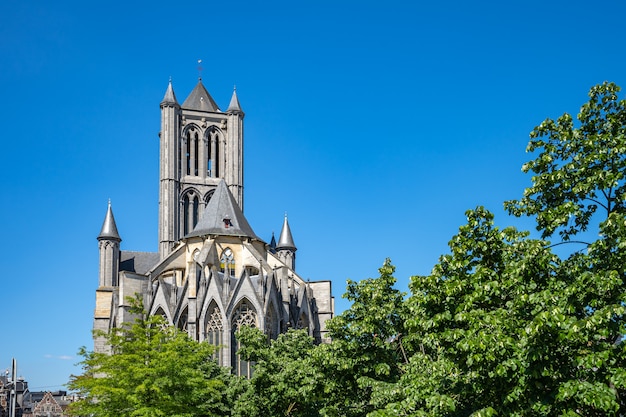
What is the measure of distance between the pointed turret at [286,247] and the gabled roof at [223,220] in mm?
12916

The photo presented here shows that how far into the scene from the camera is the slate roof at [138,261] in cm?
7721

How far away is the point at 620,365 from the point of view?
616 inches

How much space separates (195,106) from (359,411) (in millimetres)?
64953

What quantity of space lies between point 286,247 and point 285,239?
1.06 meters

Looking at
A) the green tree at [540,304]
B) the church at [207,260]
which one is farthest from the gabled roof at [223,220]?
the green tree at [540,304]

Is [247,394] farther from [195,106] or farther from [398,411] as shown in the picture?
[195,106]

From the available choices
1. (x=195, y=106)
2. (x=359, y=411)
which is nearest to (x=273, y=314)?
(x=359, y=411)

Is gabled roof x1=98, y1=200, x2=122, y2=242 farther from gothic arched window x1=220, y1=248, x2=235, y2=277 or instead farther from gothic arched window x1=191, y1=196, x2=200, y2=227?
gothic arched window x1=220, y1=248, x2=235, y2=277

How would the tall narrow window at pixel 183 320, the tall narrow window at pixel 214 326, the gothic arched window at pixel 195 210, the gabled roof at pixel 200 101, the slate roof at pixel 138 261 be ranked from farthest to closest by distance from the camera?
the gabled roof at pixel 200 101 → the gothic arched window at pixel 195 210 → the slate roof at pixel 138 261 → the tall narrow window at pixel 183 320 → the tall narrow window at pixel 214 326

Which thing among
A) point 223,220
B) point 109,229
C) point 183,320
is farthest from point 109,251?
point 183,320

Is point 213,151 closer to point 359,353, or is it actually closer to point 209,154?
point 209,154

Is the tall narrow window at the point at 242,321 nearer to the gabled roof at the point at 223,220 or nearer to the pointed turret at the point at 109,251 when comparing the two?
the gabled roof at the point at 223,220

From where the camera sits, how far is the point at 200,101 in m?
88.5

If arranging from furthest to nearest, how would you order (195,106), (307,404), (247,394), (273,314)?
(195,106) → (273,314) → (247,394) → (307,404)
